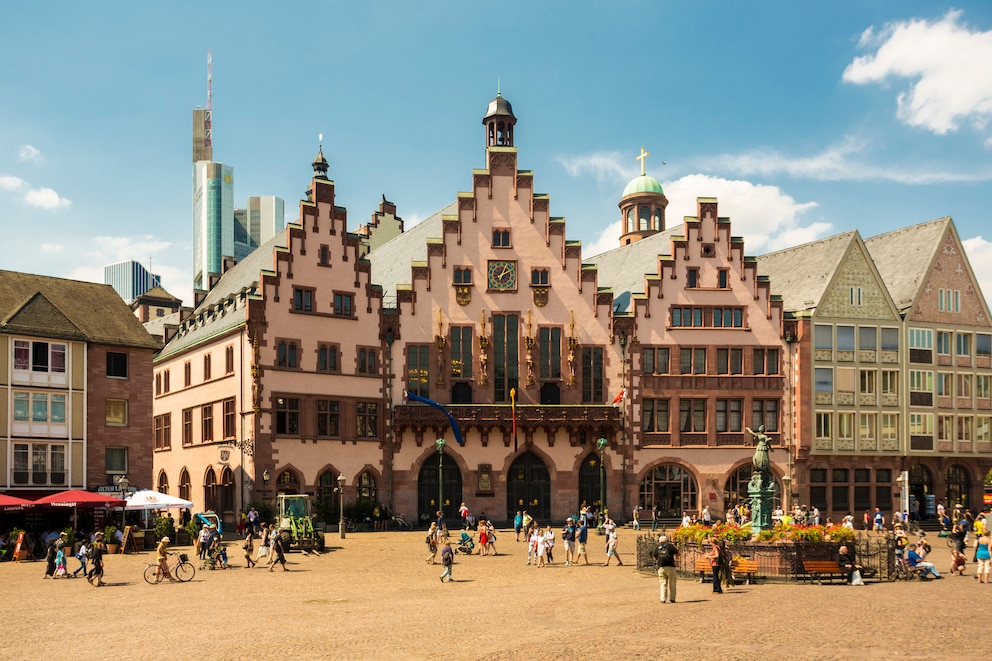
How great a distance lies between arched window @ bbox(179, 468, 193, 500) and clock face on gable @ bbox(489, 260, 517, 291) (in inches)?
969

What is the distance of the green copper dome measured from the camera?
353 feet

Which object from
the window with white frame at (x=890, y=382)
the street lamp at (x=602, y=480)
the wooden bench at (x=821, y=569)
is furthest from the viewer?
the window with white frame at (x=890, y=382)

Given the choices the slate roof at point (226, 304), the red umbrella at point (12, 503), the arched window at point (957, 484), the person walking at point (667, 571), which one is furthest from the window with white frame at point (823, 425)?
the red umbrella at point (12, 503)

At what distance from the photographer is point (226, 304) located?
77312 mm

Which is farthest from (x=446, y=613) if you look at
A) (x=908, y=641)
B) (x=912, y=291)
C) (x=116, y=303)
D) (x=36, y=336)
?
(x=912, y=291)

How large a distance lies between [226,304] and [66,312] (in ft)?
45.5

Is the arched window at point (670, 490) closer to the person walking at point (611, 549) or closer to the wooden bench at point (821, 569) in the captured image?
the person walking at point (611, 549)

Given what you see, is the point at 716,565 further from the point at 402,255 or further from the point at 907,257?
the point at 907,257

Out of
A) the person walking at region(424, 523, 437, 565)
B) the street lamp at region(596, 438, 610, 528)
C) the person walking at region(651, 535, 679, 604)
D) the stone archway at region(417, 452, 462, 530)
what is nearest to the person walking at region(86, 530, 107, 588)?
the person walking at region(424, 523, 437, 565)

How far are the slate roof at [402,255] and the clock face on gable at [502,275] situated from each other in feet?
16.6

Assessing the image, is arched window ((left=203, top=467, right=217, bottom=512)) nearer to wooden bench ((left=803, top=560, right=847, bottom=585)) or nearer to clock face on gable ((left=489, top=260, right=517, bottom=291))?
clock face on gable ((left=489, top=260, right=517, bottom=291))

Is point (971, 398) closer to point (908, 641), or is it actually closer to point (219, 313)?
point (219, 313)

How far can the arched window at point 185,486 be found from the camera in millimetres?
77625

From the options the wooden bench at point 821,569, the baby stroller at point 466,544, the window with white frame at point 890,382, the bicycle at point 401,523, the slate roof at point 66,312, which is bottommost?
the bicycle at point 401,523
